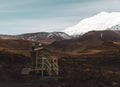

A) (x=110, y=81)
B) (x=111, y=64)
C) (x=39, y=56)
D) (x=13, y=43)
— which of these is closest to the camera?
(x=110, y=81)

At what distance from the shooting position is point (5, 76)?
242ft

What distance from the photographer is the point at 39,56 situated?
2808 inches

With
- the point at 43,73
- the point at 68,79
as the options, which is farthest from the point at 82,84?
the point at 43,73

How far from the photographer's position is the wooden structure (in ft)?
229

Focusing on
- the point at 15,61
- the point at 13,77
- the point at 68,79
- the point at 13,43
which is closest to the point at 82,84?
the point at 68,79

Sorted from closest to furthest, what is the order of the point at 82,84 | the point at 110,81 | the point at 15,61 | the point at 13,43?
the point at 82,84
the point at 110,81
the point at 15,61
the point at 13,43

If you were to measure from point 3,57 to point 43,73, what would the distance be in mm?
36760

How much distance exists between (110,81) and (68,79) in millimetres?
7891

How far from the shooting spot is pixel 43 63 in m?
69.2

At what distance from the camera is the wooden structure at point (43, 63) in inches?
2744

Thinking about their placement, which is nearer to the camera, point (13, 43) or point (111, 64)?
point (111, 64)

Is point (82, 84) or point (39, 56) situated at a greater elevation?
point (39, 56)

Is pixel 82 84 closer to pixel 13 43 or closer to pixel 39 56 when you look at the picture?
pixel 39 56

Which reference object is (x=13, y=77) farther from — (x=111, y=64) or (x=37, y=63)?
(x=111, y=64)
